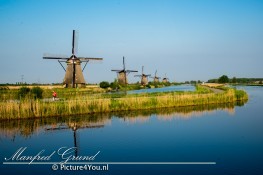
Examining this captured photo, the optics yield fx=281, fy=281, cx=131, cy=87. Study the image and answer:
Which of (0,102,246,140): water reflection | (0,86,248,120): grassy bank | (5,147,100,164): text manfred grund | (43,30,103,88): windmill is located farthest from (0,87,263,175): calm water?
(43,30,103,88): windmill

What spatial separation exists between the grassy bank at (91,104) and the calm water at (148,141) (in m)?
0.87

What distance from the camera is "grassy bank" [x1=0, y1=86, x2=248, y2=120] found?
17047 millimetres

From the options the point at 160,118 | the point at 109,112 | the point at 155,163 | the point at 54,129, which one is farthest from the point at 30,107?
the point at 155,163

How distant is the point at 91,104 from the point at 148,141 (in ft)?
30.2

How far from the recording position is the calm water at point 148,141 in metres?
8.14

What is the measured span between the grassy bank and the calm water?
87 cm

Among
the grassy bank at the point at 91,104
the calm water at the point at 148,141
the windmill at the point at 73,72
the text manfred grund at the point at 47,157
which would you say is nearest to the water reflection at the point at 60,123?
the calm water at the point at 148,141

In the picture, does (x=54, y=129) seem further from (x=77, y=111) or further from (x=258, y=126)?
(x=258, y=126)

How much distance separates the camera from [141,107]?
22234 mm

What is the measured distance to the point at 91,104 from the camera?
19906 mm

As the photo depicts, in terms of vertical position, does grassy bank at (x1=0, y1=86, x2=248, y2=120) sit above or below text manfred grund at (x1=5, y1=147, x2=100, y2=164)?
above

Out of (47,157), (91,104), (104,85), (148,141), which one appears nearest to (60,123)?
(91,104)

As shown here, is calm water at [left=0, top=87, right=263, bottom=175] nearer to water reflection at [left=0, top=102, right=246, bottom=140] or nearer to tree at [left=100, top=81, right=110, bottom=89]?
water reflection at [left=0, top=102, right=246, bottom=140]

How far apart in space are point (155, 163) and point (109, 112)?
12372mm
